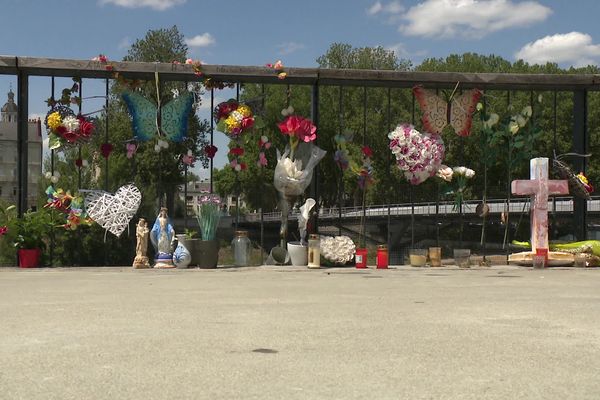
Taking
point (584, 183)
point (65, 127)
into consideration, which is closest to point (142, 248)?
point (65, 127)

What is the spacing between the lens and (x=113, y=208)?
13.2m

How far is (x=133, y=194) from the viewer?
13.4 meters

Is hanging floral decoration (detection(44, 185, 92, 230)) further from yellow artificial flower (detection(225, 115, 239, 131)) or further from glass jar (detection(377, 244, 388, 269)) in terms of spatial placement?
glass jar (detection(377, 244, 388, 269))

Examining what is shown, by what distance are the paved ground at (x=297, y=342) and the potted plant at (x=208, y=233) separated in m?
3.09

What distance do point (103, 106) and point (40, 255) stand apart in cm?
332

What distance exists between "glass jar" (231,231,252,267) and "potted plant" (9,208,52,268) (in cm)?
347

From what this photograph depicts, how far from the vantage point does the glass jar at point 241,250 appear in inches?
526

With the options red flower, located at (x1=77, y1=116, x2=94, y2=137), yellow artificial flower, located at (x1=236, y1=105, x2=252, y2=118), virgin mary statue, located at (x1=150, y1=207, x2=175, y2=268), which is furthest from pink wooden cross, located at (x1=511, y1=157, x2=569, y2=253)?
red flower, located at (x1=77, y1=116, x2=94, y2=137)

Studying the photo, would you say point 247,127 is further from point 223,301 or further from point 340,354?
point 340,354

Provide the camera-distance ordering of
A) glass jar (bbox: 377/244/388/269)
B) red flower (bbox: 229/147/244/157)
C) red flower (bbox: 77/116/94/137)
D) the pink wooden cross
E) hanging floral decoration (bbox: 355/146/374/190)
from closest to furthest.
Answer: glass jar (bbox: 377/244/388/269), the pink wooden cross, red flower (bbox: 77/116/94/137), red flower (bbox: 229/147/244/157), hanging floral decoration (bbox: 355/146/374/190)

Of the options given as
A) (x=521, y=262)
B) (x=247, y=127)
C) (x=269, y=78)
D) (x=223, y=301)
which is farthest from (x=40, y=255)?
(x=521, y=262)

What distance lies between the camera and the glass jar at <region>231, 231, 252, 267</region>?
1335 centimetres

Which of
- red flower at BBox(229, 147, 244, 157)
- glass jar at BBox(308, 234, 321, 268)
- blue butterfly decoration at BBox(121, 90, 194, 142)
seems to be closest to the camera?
glass jar at BBox(308, 234, 321, 268)

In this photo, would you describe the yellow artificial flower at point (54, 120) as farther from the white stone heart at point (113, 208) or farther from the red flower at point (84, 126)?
the white stone heart at point (113, 208)
